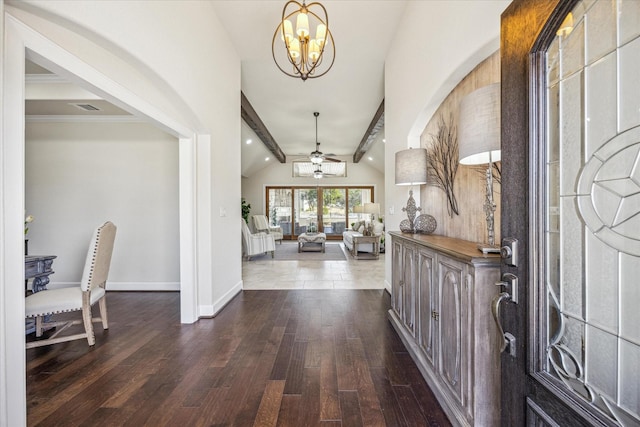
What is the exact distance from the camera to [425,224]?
8.57 feet

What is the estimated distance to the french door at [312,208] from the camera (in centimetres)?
1162

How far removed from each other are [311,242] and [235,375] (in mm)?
6241

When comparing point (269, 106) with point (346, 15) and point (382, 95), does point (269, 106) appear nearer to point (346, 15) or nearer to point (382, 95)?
point (382, 95)

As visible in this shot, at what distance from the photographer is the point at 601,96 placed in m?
0.73

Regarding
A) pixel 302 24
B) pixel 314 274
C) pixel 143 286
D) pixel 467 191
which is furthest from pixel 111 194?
pixel 467 191

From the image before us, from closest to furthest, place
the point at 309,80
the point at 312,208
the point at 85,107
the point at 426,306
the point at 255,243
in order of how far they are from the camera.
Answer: the point at 426,306 < the point at 85,107 < the point at 309,80 < the point at 255,243 < the point at 312,208

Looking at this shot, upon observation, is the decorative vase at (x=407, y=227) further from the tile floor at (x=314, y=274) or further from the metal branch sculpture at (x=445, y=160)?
the tile floor at (x=314, y=274)

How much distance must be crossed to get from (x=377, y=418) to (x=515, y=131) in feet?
5.20

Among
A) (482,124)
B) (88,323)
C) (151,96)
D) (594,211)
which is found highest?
(151,96)

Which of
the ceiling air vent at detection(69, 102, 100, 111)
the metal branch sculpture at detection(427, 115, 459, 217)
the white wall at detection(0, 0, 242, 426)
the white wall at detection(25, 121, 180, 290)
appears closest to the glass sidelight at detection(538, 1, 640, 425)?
the metal branch sculpture at detection(427, 115, 459, 217)

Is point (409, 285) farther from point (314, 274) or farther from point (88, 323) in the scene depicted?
point (314, 274)

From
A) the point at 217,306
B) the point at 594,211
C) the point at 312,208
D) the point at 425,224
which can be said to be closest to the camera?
the point at 594,211

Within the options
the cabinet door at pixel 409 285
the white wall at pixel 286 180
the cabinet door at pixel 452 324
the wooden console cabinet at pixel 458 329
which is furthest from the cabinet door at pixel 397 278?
the white wall at pixel 286 180

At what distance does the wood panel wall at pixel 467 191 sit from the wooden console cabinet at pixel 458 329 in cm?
40
